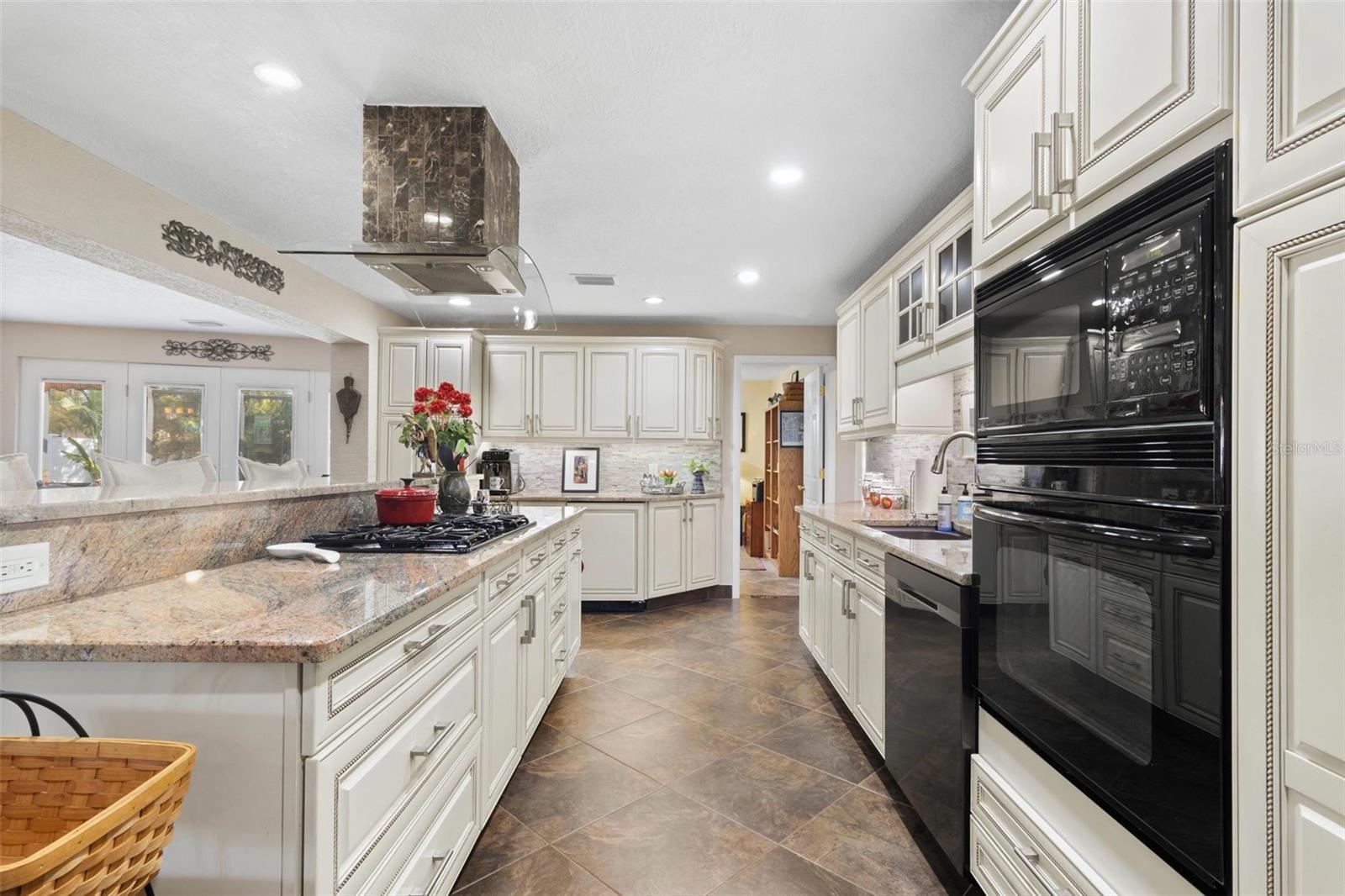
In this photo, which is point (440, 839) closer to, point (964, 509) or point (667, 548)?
point (964, 509)

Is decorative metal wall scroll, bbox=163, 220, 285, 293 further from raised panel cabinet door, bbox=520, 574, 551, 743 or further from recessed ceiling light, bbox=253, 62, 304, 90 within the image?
raised panel cabinet door, bbox=520, 574, 551, 743

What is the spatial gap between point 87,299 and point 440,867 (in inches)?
251

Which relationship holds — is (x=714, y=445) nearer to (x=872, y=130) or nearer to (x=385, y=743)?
(x=872, y=130)

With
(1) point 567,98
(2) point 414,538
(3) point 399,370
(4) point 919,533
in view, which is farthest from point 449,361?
(4) point 919,533

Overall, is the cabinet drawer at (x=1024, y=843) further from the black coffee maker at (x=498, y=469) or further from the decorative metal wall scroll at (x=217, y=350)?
the decorative metal wall scroll at (x=217, y=350)

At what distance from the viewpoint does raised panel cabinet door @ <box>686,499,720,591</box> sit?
5.46 m

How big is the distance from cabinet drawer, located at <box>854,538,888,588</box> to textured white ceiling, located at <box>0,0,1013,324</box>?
62.8 inches

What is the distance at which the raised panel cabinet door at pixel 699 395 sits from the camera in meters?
5.52

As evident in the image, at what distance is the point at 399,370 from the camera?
537 centimetres

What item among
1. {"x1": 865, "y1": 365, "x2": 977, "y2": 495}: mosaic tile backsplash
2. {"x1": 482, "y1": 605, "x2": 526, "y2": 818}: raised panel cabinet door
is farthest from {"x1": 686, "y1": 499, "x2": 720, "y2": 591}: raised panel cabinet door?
{"x1": 482, "y1": 605, "x2": 526, "y2": 818}: raised panel cabinet door

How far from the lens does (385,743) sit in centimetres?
123

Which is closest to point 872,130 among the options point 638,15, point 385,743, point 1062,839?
point 638,15

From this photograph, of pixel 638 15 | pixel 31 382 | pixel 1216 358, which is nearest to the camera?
pixel 1216 358

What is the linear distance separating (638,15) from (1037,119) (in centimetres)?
110
